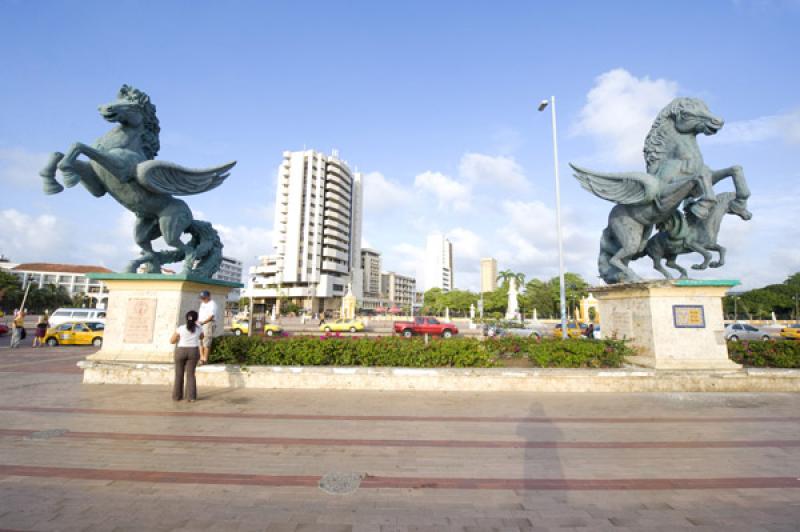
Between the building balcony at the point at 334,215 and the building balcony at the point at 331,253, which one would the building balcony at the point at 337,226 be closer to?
the building balcony at the point at 334,215

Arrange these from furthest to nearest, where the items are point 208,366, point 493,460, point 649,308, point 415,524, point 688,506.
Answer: point 649,308, point 208,366, point 493,460, point 688,506, point 415,524

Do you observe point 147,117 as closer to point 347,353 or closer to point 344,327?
point 347,353

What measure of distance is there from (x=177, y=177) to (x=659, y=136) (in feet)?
35.4

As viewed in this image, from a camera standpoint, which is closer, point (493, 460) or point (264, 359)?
point (493, 460)

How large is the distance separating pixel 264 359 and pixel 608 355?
7.05m

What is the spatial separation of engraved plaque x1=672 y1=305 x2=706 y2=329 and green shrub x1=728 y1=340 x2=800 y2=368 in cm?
175

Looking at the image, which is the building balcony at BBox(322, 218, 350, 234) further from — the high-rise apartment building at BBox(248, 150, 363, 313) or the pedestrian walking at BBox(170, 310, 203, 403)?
the pedestrian walking at BBox(170, 310, 203, 403)

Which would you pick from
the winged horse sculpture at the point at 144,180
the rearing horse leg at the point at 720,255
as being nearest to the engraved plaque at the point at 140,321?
the winged horse sculpture at the point at 144,180

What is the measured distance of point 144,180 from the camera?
275 inches

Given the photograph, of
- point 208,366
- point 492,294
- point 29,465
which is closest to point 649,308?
point 208,366

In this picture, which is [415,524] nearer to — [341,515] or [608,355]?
[341,515]

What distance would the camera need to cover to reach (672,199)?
7449 millimetres

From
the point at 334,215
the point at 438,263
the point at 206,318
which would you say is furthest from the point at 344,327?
the point at 438,263

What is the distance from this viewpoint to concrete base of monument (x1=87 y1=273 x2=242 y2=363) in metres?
7.05
